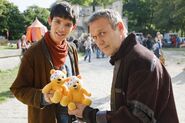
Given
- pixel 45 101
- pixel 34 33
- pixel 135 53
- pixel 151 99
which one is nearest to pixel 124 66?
pixel 135 53

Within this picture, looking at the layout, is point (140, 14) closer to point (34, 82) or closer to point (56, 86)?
point (34, 82)

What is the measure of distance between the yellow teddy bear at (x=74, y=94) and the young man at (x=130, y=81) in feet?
0.86

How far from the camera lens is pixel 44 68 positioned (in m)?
3.64

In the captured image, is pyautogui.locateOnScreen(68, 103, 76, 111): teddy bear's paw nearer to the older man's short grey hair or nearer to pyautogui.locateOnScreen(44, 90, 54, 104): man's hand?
pyautogui.locateOnScreen(44, 90, 54, 104): man's hand

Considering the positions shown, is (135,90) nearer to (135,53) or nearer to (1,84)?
(135,53)

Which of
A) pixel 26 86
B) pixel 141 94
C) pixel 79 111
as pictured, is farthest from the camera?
pixel 26 86

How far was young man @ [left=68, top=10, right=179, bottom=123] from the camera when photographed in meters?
2.49

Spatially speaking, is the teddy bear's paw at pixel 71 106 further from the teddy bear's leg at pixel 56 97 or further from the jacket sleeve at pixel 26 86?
the jacket sleeve at pixel 26 86

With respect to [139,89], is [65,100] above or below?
below

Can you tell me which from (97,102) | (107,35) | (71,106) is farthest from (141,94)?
(97,102)

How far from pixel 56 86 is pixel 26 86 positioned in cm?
36

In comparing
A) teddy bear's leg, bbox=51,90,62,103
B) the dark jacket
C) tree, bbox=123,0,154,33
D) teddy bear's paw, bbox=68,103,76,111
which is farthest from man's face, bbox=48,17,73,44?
tree, bbox=123,0,154,33

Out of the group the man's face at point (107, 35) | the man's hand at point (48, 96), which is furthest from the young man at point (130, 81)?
the man's hand at point (48, 96)

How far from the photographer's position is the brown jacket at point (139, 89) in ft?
8.16
